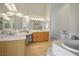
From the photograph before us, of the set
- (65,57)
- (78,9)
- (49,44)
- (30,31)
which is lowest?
(65,57)

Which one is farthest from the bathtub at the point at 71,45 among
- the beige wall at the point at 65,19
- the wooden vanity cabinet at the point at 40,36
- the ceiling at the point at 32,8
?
the ceiling at the point at 32,8

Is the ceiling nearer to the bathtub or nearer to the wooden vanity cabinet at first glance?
the wooden vanity cabinet

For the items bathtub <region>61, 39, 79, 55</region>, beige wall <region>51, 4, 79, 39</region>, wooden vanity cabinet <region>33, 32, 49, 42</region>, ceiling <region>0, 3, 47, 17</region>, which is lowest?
bathtub <region>61, 39, 79, 55</region>

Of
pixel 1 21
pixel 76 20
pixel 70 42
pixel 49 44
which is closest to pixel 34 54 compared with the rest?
pixel 49 44

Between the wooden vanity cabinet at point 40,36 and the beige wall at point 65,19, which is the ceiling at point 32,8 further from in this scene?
the wooden vanity cabinet at point 40,36

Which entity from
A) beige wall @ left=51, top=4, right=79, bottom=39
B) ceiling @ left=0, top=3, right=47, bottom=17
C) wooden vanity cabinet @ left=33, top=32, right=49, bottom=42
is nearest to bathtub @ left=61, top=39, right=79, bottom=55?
beige wall @ left=51, top=4, right=79, bottom=39

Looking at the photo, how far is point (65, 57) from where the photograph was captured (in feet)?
5.55

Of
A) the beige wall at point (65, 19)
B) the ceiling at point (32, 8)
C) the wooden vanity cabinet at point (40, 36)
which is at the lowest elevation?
the wooden vanity cabinet at point (40, 36)

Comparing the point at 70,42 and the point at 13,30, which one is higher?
the point at 13,30

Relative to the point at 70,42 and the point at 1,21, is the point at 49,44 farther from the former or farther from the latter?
the point at 1,21

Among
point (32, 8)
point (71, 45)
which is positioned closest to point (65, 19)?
point (71, 45)

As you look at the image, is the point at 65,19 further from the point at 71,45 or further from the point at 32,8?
the point at 32,8

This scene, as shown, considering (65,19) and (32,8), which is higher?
(32,8)

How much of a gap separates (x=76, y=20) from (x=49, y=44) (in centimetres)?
51
